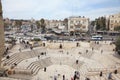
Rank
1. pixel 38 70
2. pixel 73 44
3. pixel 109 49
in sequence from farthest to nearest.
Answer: pixel 73 44
pixel 109 49
pixel 38 70

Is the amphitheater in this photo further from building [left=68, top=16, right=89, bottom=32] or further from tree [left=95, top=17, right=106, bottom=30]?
tree [left=95, top=17, right=106, bottom=30]

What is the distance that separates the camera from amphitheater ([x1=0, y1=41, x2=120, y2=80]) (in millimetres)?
24578

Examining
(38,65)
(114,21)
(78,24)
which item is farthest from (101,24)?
(38,65)

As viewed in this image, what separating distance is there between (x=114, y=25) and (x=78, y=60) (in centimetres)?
5090

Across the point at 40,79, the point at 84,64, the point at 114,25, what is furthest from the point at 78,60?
the point at 114,25

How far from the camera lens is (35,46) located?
44875 mm

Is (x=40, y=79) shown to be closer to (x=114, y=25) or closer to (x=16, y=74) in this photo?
(x=16, y=74)

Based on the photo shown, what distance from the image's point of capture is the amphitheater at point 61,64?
2458 cm

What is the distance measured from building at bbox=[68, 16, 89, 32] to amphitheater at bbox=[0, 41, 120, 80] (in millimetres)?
31409

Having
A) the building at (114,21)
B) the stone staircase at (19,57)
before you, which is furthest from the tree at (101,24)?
the stone staircase at (19,57)

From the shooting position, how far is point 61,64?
3350cm

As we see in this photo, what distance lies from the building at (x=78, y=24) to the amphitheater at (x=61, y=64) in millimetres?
31409

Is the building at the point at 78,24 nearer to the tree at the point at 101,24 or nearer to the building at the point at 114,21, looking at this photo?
the tree at the point at 101,24

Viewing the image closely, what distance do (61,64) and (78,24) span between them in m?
45.8
